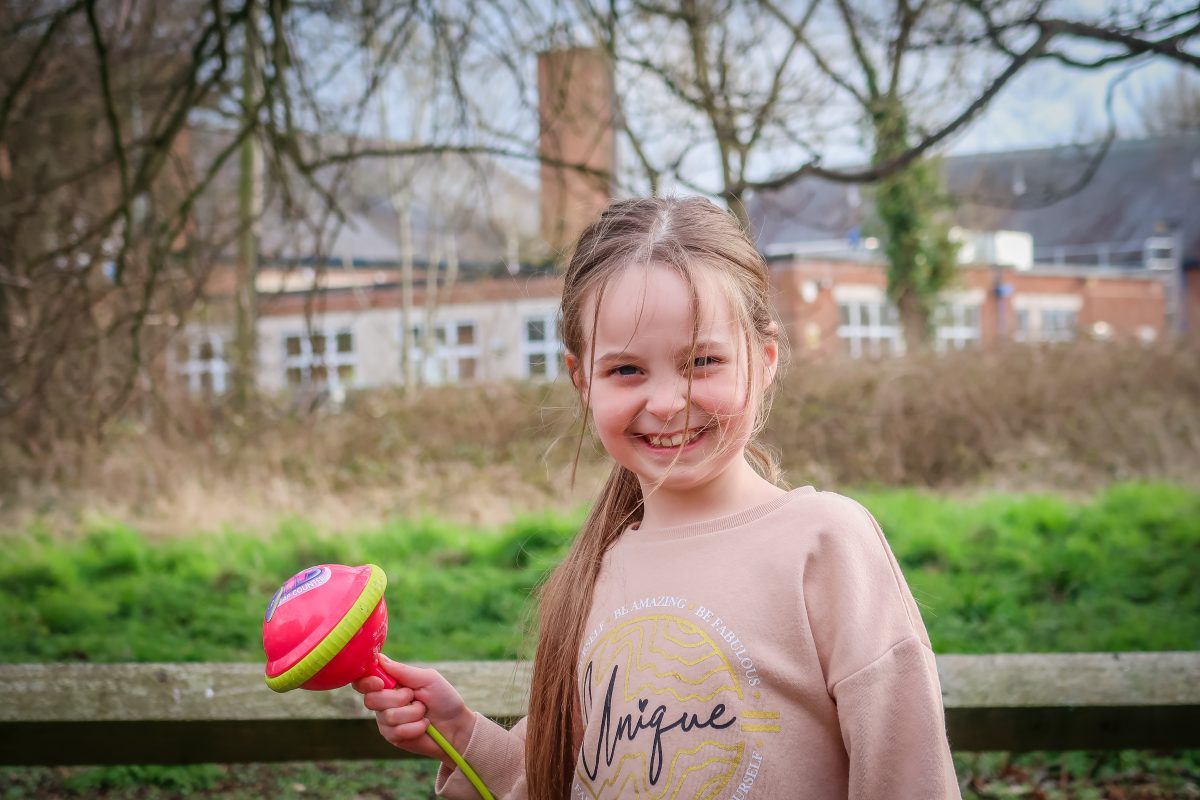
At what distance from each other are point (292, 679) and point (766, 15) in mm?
4512

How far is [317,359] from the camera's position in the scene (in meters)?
5.03

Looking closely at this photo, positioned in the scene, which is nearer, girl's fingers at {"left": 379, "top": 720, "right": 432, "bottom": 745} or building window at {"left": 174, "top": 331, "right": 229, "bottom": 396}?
girl's fingers at {"left": 379, "top": 720, "right": 432, "bottom": 745}

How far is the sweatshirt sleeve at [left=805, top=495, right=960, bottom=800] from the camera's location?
4.41ft

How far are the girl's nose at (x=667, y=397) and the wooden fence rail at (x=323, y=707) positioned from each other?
4.45ft

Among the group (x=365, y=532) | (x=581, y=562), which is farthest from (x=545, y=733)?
(x=365, y=532)

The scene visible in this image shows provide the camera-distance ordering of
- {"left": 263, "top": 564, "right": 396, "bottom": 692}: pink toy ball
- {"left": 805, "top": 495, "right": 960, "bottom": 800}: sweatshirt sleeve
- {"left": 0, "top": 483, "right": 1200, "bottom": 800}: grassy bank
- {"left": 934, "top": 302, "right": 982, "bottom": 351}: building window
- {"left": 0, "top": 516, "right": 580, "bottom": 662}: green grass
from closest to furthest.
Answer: {"left": 805, "top": 495, "right": 960, "bottom": 800}: sweatshirt sleeve → {"left": 263, "top": 564, "right": 396, "bottom": 692}: pink toy ball → {"left": 0, "top": 483, "right": 1200, "bottom": 800}: grassy bank → {"left": 0, "top": 516, "right": 580, "bottom": 662}: green grass → {"left": 934, "top": 302, "right": 982, "bottom": 351}: building window

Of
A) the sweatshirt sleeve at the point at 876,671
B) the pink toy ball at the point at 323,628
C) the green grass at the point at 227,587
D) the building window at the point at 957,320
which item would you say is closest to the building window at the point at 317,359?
the green grass at the point at 227,587

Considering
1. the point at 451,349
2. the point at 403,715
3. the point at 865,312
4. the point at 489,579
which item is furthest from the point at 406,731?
the point at 865,312

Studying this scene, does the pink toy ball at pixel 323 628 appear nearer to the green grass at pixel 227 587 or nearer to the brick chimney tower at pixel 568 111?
the green grass at pixel 227 587

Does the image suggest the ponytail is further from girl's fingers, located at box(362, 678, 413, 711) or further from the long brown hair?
girl's fingers, located at box(362, 678, 413, 711)

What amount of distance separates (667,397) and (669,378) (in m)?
0.03

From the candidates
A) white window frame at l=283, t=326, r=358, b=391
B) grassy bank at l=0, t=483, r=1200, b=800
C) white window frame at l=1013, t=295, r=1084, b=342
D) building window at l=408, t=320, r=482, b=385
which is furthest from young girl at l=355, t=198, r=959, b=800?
white window frame at l=1013, t=295, r=1084, b=342

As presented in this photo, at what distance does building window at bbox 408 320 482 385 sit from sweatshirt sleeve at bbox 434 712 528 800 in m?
19.6

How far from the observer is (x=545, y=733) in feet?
5.71
